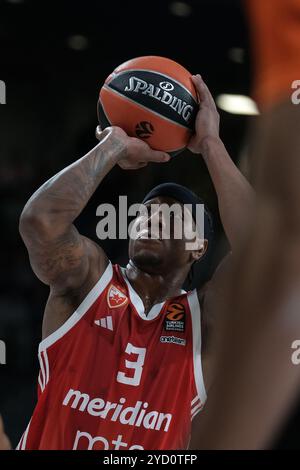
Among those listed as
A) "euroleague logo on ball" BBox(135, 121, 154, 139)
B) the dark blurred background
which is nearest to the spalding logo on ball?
"euroleague logo on ball" BBox(135, 121, 154, 139)

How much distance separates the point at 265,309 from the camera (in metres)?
0.71

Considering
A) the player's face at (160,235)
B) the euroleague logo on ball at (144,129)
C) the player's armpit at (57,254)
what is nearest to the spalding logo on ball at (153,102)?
the euroleague logo on ball at (144,129)

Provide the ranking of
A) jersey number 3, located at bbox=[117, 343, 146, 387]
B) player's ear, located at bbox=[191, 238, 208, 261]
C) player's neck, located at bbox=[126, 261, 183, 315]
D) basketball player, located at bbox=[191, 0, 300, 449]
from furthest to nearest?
player's ear, located at bbox=[191, 238, 208, 261] → player's neck, located at bbox=[126, 261, 183, 315] → jersey number 3, located at bbox=[117, 343, 146, 387] → basketball player, located at bbox=[191, 0, 300, 449]

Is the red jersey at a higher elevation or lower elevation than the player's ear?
lower

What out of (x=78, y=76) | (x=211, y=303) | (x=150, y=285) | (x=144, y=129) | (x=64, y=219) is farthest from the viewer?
(x=78, y=76)

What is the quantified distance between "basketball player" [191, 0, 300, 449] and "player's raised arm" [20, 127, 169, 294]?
1570mm

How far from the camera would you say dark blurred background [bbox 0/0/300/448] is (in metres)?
6.00

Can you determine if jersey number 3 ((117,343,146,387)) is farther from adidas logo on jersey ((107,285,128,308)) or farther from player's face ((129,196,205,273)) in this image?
player's face ((129,196,205,273))

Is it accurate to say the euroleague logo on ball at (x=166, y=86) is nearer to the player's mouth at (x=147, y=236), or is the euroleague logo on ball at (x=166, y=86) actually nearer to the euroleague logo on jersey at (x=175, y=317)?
the player's mouth at (x=147, y=236)

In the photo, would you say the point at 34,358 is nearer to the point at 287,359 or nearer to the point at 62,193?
the point at 62,193

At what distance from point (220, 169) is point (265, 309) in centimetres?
178

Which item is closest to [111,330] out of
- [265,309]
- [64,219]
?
[64,219]

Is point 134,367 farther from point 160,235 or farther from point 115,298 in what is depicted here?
point 160,235

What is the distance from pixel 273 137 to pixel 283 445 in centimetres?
462
